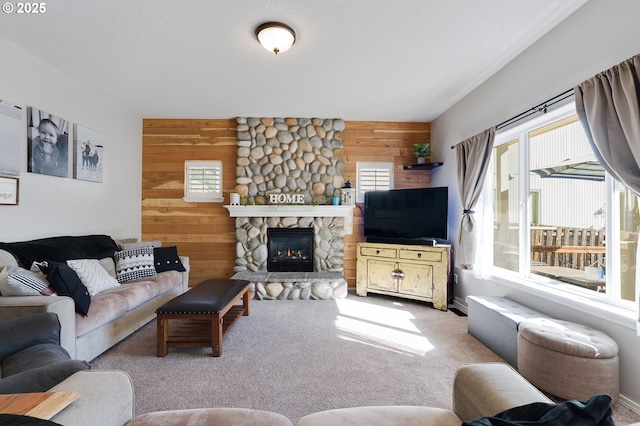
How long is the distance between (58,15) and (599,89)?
4052 mm

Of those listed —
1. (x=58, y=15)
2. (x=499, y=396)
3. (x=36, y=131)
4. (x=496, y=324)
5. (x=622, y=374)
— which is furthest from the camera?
(x=36, y=131)

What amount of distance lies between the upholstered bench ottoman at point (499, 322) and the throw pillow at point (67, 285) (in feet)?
11.3

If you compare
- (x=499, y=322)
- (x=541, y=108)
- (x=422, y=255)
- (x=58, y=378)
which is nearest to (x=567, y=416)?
(x=58, y=378)

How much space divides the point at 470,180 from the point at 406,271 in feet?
4.92

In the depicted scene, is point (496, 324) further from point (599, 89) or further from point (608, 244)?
point (599, 89)

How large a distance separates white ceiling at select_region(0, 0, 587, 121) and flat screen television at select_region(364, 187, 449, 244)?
1330mm

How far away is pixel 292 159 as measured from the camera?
4703 mm

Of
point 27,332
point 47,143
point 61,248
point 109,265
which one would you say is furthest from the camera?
point 109,265

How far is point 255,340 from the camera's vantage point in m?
2.81

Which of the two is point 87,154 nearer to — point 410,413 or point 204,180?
point 204,180

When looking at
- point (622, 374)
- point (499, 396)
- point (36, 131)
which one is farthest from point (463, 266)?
point (36, 131)

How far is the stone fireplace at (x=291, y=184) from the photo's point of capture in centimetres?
464

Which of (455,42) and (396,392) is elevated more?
(455,42)

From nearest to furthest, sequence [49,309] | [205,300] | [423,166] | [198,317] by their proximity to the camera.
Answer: [49,309]
[198,317]
[205,300]
[423,166]
